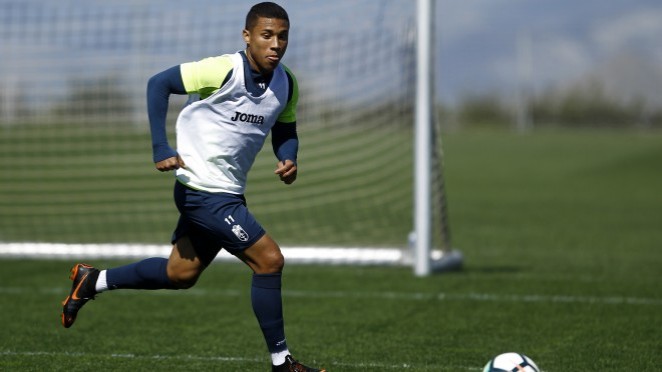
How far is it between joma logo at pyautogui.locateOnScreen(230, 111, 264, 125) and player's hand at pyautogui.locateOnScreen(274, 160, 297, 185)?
10.2 inches

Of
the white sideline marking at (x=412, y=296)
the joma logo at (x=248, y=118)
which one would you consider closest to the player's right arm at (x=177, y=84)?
the joma logo at (x=248, y=118)

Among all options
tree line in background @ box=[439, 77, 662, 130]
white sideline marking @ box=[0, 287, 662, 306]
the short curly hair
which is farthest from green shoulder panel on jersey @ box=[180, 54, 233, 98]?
tree line in background @ box=[439, 77, 662, 130]

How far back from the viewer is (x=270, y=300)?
5801 millimetres

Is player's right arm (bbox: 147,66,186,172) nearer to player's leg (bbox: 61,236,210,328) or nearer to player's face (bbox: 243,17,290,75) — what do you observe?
player's face (bbox: 243,17,290,75)

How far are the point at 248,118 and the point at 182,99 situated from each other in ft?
32.8

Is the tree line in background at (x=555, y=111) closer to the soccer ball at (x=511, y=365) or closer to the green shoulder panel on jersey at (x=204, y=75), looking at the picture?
the green shoulder panel on jersey at (x=204, y=75)

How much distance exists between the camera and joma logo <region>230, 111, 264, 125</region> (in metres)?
5.91

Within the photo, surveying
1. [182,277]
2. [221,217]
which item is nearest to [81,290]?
[182,277]

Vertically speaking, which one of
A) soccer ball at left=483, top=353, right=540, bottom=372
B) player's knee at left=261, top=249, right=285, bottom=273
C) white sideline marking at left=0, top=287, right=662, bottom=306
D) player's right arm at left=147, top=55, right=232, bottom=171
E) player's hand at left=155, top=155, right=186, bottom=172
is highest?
player's right arm at left=147, top=55, right=232, bottom=171

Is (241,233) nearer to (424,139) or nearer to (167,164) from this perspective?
(167,164)

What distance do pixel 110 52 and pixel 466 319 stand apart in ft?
23.3

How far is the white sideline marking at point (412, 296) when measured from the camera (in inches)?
355

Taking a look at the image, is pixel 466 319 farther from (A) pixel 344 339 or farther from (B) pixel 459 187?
(B) pixel 459 187

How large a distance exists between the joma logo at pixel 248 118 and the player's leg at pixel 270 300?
0.63 metres
